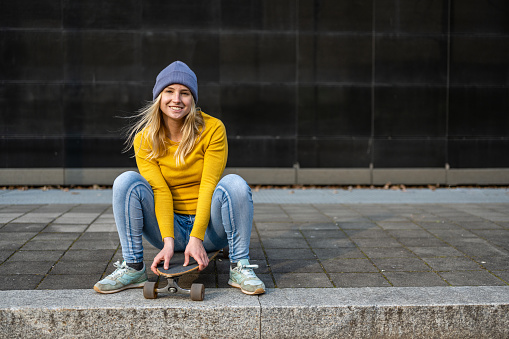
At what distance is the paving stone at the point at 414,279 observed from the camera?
137 inches

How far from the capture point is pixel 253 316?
293 centimetres

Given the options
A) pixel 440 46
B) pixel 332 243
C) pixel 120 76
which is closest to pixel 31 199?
pixel 120 76

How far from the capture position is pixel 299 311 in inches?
116

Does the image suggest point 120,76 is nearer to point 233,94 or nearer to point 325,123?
point 233,94

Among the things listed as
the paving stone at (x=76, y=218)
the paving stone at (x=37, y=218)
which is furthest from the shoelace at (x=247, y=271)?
the paving stone at (x=37, y=218)

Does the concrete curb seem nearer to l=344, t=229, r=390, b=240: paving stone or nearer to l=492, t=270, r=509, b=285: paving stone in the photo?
l=492, t=270, r=509, b=285: paving stone

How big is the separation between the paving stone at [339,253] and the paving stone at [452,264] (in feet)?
1.86

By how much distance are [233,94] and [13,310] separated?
23.1ft

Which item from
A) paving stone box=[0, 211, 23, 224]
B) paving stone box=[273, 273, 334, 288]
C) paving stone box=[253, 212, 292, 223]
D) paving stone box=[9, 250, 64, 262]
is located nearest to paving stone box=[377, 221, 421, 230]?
paving stone box=[253, 212, 292, 223]

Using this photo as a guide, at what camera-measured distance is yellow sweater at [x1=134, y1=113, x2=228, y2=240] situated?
10.5 ft

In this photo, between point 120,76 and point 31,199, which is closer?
point 31,199

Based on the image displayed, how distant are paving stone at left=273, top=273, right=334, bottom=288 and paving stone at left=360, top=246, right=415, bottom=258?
796 mm

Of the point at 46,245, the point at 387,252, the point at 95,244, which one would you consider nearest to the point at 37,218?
the point at 46,245

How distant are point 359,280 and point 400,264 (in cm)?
60
